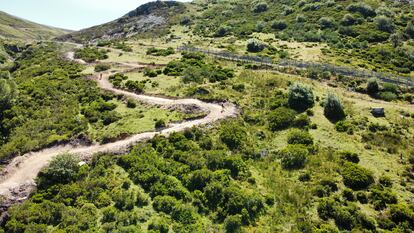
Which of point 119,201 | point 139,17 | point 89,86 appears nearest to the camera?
point 119,201

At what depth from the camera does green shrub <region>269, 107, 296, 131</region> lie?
148ft

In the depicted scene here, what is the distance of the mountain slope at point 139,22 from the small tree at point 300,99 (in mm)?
97329

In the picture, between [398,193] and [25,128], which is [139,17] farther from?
[398,193]

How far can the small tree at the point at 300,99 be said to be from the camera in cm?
4925

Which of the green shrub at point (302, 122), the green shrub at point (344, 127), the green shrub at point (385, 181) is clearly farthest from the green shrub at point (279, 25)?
the green shrub at point (385, 181)

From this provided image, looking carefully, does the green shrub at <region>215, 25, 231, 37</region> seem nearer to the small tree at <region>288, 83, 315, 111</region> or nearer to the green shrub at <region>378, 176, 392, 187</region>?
the small tree at <region>288, 83, 315, 111</region>

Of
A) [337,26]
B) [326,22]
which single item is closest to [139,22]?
[326,22]

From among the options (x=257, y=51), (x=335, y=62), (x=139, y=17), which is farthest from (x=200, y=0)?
(x=335, y=62)

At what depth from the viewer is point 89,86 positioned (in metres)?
63.9

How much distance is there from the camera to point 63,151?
42.8 metres

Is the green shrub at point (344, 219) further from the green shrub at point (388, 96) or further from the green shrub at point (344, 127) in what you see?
the green shrub at point (388, 96)

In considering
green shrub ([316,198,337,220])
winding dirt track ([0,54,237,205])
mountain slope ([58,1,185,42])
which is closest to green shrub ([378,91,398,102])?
winding dirt track ([0,54,237,205])

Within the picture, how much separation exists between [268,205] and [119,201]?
13853mm

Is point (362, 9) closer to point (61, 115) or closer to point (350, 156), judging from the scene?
point (350, 156)
